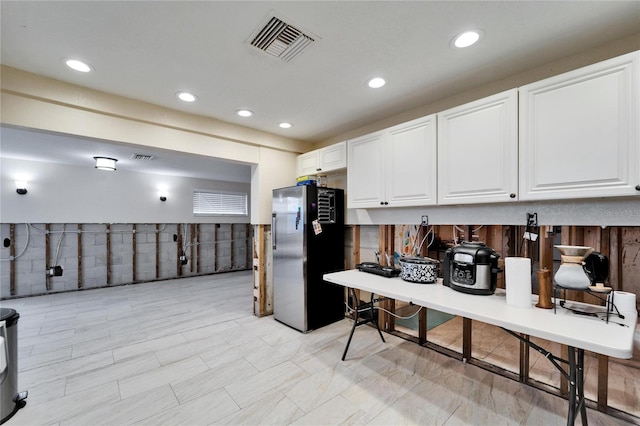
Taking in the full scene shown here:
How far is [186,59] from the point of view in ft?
6.43

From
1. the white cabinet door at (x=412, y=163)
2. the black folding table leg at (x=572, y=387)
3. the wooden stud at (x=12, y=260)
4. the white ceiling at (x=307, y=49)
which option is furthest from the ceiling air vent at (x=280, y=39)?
the wooden stud at (x=12, y=260)

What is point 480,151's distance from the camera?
6.79 ft

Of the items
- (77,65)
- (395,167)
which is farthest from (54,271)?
(395,167)

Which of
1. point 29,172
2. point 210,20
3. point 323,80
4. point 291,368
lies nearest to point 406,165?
point 323,80

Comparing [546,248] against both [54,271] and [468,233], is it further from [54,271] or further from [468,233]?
[54,271]

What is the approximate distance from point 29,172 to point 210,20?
5.90 m

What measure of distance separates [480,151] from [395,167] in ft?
2.49

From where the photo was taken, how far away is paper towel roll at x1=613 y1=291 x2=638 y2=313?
4.99 feet

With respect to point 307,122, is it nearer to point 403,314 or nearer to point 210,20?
point 210,20

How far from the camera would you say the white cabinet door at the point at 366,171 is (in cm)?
279

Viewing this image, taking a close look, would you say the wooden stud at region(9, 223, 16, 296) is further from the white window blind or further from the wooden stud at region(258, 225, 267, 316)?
the wooden stud at region(258, 225, 267, 316)

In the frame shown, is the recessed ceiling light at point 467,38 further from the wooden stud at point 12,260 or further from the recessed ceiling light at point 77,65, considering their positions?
the wooden stud at point 12,260

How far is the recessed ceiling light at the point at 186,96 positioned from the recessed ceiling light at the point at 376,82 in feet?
5.47

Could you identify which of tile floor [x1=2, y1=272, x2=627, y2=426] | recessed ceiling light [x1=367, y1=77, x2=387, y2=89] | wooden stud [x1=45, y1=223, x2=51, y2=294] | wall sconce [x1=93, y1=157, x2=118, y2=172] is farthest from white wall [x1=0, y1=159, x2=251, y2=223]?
recessed ceiling light [x1=367, y1=77, x2=387, y2=89]
